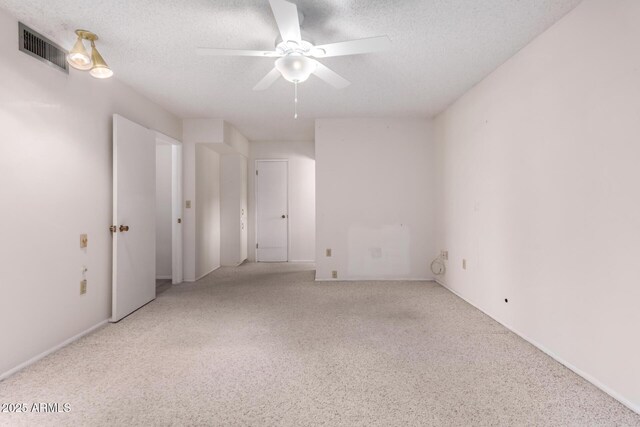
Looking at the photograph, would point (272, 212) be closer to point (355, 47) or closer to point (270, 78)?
point (270, 78)

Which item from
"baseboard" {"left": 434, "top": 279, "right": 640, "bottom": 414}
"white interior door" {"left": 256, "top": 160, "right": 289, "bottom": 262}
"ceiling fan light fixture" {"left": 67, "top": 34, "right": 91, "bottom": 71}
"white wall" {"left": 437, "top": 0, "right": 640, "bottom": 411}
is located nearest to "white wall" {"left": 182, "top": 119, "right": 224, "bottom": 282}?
"white interior door" {"left": 256, "top": 160, "right": 289, "bottom": 262}

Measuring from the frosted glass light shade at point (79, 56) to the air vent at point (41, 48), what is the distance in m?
0.27

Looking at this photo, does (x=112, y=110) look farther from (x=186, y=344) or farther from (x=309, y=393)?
(x=309, y=393)

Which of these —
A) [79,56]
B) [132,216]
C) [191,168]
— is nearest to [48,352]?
[132,216]

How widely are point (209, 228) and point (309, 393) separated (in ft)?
13.1

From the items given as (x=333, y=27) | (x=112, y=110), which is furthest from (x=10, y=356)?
(x=333, y=27)

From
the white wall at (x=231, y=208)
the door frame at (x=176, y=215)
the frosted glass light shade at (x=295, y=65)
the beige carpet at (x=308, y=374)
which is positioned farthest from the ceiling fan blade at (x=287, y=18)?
A: the white wall at (x=231, y=208)

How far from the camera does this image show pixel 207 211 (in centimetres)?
511

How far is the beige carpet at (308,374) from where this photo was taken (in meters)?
1.54

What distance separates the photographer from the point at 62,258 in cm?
234

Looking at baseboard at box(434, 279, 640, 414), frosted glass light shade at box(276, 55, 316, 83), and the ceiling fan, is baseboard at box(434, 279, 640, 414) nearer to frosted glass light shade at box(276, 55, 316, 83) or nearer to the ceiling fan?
the ceiling fan

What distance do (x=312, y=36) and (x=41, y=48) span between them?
1949 mm

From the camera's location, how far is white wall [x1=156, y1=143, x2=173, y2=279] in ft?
15.9

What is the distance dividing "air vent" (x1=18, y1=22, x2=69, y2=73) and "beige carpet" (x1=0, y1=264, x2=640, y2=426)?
214cm
